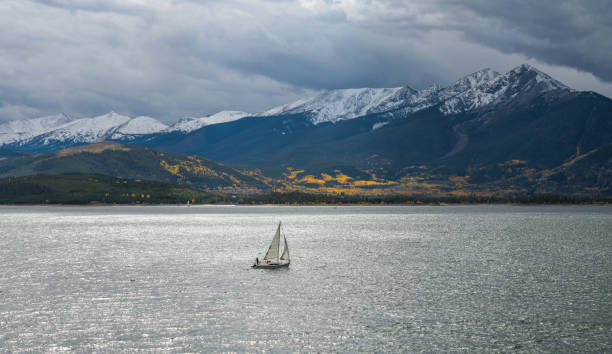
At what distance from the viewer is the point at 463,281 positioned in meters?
99.5

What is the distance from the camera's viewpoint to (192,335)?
207 feet

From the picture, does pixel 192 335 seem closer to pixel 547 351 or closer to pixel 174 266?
pixel 547 351

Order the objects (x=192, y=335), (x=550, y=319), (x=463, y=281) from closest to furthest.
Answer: (x=192, y=335), (x=550, y=319), (x=463, y=281)

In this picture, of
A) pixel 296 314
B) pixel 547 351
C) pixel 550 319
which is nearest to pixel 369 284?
pixel 296 314

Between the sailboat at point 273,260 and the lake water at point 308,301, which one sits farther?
the sailboat at point 273,260

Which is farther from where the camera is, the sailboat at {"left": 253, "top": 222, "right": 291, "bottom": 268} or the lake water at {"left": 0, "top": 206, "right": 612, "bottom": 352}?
the sailboat at {"left": 253, "top": 222, "right": 291, "bottom": 268}

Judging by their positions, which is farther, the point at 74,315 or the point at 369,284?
the point at 369,284

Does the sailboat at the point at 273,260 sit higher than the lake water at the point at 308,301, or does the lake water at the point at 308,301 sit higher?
the sailboat at the point at 273,260

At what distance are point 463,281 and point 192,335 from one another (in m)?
55.7

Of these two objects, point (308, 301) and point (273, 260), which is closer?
point (308, 301)

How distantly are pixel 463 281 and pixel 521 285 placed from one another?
995 centimetres

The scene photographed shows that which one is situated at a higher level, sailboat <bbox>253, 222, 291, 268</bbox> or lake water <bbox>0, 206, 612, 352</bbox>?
sailboat <bbox>253, 222, 291, 268</bbox>

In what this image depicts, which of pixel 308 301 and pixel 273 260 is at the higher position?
pixel 273 260

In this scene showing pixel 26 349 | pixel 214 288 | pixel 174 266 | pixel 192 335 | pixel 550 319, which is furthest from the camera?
pixel 174 266
